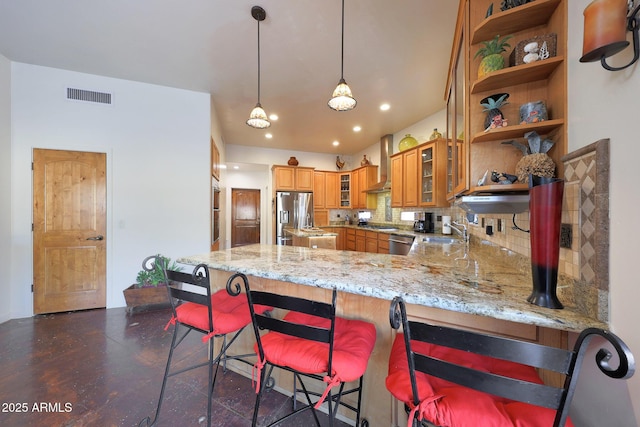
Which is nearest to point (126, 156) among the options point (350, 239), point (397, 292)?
point (397, 292)

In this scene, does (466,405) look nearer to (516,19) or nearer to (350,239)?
(516,19)

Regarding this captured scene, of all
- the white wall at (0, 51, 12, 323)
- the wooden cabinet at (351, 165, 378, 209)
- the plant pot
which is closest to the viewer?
the white wall at (0, 51, 12, 323)

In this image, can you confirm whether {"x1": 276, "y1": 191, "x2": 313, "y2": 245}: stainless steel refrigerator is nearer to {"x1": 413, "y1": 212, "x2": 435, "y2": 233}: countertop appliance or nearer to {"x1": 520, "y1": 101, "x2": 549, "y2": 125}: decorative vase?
{"x1": 413, "y1": 212, "x2": 435, "y2": 233}: countertop appliance

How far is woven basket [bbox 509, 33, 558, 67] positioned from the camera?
1128mm

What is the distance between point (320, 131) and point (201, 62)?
2556 millimetres

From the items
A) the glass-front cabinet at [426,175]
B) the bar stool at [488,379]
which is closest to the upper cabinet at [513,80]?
the bar stool at [488,379]

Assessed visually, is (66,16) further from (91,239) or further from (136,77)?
(91,239)

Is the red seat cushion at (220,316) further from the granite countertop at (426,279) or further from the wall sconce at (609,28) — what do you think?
the wall sconce at (609,28)

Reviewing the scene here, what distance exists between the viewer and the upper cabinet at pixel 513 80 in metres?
1.12

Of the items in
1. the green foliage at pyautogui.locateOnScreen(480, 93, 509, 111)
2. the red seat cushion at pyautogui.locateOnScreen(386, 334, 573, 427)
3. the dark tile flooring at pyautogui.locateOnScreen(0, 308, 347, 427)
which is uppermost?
the green foliage at pyautogui.locateOnScreen(480, 93, 509, 111)

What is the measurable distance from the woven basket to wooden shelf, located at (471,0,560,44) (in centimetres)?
13

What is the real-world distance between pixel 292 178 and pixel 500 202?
204 inches

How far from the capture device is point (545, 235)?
0.82 m

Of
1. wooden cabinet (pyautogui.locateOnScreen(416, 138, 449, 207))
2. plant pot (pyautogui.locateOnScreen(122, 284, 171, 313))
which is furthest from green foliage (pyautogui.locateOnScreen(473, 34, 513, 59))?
plant pot (pyautogui.locateOnScreen(122, 284, 171, 313))
